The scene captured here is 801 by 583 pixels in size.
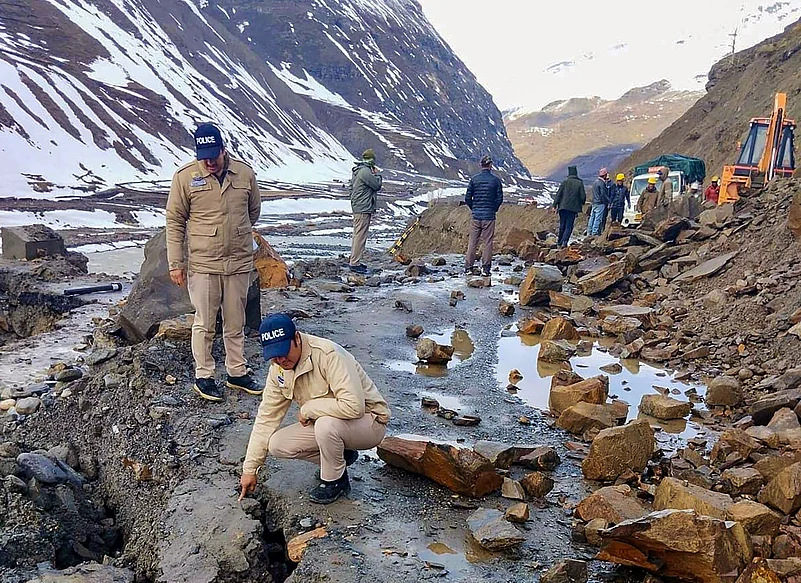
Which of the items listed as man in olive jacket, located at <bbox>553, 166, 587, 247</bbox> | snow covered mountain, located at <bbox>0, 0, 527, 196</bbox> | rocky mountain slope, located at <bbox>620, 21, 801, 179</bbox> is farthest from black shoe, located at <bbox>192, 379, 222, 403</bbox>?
rocky mountain slope, located at <bbox>620, 21, 801, 179</bbox>

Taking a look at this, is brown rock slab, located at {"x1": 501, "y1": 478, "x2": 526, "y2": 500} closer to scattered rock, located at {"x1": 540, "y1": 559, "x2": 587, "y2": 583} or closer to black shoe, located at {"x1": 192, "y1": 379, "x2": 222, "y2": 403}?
scattered rock, located at {"x1": 540, "y1": 559, "x2": 587, "y2": 583}

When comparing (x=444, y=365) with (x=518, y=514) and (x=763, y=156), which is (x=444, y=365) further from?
(x=763, y=156)

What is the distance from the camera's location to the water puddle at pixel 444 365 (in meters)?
6.16

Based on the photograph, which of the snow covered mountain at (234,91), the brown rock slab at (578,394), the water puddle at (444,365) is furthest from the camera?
the snow covered mountain at (234,91)

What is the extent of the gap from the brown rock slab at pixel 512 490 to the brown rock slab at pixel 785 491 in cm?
121

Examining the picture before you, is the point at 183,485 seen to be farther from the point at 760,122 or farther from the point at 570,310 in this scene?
the point at 760,122

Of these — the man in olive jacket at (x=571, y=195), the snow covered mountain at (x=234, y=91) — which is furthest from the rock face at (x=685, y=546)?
the snow covered mountain at (x=234, y=91)

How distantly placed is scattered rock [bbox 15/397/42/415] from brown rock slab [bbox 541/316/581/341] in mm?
4921

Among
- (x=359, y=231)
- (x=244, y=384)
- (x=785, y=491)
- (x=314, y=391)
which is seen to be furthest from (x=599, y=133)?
(x=314, y=391)

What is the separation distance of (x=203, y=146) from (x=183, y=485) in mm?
2087

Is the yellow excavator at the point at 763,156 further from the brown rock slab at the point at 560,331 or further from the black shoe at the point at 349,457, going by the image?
the black shoe at the point at 349,457

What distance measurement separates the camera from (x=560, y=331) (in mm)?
7234

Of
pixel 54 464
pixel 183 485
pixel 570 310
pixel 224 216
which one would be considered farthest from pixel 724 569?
pixel 570 310

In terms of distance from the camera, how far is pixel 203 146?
428 centimetres
